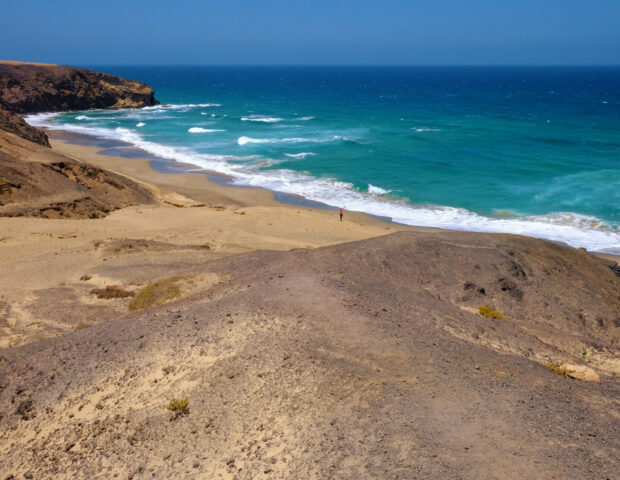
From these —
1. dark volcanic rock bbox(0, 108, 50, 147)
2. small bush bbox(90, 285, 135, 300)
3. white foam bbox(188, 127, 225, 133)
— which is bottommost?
white foam bbox(188, 127, 225, 133)

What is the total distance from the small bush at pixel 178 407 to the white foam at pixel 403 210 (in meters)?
22.7

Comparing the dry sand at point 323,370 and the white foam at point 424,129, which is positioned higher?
the dry sand at point 323,370

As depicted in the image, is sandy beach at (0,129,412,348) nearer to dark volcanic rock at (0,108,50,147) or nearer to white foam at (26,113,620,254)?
white foam at (26,113,620,254)

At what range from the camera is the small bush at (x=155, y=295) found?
41.4 feet

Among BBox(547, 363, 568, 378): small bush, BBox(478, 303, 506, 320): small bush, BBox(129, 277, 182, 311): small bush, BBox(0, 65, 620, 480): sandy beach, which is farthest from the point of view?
BBox(129, 277, 182, 311): small bush

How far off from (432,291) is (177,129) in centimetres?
5431

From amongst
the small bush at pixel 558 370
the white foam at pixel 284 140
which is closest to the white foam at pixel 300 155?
the white foam at pixel 284 140

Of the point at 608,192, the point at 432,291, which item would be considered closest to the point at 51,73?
the point at 608,192

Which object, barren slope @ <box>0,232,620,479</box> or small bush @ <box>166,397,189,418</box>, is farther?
small bush @ <box>166,397,189,418</box>

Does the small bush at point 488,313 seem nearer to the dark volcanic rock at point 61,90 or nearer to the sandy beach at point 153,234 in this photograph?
the sandy beach at point 153,234

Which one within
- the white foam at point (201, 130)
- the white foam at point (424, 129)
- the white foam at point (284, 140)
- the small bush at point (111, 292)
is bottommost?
the white foam at point (284, 140)

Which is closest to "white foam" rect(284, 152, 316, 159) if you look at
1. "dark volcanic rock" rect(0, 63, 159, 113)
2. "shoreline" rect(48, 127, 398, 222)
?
"shoreline" rect(48, 127, 398, 222)

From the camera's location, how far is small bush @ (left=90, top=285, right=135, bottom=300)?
1384 cm

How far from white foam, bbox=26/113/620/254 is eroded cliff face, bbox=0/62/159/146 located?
38841 mm
